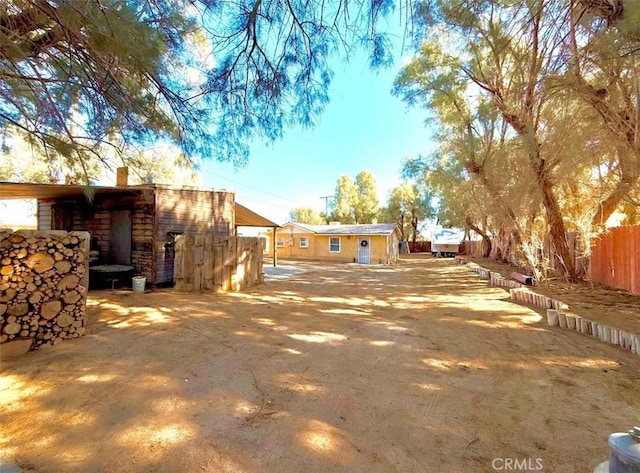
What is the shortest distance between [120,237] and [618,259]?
13736mm

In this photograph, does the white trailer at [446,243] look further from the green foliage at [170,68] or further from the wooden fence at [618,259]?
the green foliage at [170,68]

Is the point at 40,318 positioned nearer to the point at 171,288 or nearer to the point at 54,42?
the point at 54,42

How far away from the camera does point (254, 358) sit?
13.3 ft

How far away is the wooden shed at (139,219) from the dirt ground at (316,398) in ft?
14.2

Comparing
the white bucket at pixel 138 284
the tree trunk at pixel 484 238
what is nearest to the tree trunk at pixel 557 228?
the white bucket at pixel 138 284

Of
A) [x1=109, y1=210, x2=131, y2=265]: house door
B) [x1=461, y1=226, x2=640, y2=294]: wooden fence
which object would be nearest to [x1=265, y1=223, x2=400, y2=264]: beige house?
[x1=109, y1=210, x2=131, y2=265]: house door

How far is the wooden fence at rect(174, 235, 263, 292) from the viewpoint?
8805 mm

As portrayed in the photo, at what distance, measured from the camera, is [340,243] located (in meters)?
24.8

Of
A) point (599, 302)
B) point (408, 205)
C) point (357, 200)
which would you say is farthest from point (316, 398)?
point (357, 200)

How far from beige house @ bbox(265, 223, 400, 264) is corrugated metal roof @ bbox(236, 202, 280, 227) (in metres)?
8.26

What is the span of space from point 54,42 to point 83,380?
3.52 metres

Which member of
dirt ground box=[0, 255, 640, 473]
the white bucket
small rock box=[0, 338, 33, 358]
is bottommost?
dirt ground box=[0, 255, 640, 473]

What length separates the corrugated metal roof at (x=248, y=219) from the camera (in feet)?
44.6

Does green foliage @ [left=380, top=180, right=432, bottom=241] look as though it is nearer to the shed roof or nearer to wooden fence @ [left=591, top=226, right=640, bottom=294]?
wooden fence @ [left=591, top=226, right=640, bottom=294]
